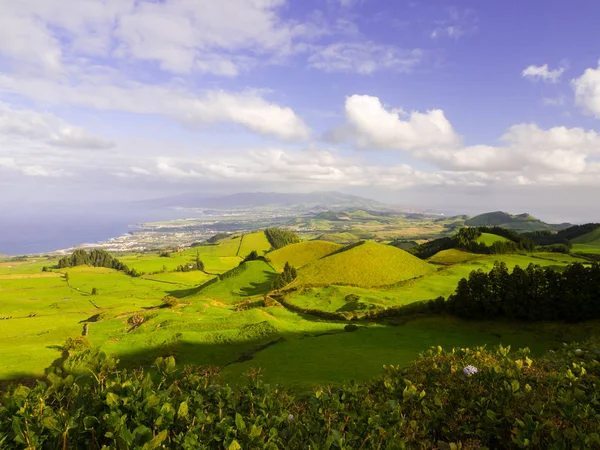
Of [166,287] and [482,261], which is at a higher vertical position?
[482,261]

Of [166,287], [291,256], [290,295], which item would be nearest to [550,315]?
[290,295]

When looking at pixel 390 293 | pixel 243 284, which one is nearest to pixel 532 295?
pixel 390 293

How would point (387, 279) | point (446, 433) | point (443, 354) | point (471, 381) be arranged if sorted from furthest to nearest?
1. point (387, 279)
2. point (443, 354)
3. point (471, 381)
4. point (446, 433)

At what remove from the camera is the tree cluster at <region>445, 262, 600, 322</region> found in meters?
37.8

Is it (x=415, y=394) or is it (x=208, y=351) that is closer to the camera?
(x=415, y=394)

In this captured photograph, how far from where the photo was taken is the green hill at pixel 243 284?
8696cm

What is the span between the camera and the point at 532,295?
40000 mm

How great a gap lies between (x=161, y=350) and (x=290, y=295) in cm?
4017

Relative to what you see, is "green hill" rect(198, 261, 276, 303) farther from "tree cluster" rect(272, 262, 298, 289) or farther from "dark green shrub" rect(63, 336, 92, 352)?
"dark green shrub" rect(63, 336, 92, 352)

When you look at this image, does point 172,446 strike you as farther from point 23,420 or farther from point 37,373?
point 37,373

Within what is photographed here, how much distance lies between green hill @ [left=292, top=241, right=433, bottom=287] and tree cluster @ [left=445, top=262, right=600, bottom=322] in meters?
40.2

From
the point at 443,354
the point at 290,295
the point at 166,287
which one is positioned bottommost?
the point at 166,287

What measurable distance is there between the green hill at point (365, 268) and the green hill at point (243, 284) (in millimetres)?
12820

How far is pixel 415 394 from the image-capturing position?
706 cm
